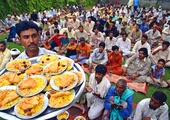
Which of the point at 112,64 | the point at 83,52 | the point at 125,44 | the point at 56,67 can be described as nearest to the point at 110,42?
the point at 125,44

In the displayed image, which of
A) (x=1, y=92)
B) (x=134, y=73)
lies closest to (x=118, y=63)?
(x=134, y=73)

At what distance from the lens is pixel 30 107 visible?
2.12 metres

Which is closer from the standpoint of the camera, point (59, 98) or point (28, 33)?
point (59, 98)

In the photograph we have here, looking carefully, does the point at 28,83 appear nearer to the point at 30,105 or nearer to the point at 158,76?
the point at 30,105

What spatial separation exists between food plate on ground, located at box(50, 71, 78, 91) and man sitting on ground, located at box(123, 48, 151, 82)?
3.37 meters

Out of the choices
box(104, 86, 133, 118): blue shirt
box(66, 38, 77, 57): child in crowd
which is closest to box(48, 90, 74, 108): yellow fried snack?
box(104, 86, 133, 118): blue shirt

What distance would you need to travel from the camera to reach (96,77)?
3727 millimetres

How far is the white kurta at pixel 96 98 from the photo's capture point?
3775mm

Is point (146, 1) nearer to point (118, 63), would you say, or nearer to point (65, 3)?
point (65, 3)

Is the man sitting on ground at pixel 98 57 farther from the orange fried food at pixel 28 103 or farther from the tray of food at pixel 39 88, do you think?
the orange fried food at pixel 28 103

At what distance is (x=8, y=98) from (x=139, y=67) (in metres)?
4.42

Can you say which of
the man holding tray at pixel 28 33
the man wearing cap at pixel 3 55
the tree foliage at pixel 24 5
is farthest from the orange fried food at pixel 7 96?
the tree foliage at pixel 24 5

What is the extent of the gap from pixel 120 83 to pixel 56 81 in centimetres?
136

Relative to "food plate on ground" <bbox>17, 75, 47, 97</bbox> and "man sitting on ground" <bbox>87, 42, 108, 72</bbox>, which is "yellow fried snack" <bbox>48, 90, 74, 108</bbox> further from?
"man sitting on ground" <bbox>87, 42, 108, 72</bbox>
